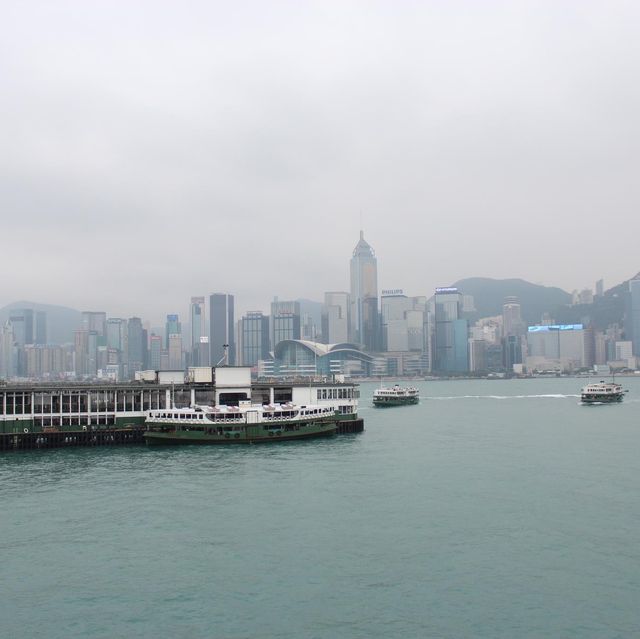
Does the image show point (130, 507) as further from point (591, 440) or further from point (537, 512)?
point (591, 440)

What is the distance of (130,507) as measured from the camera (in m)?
43.3

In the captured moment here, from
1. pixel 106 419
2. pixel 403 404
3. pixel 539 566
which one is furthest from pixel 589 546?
pixel 403 404

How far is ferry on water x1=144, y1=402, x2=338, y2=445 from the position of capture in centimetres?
7112

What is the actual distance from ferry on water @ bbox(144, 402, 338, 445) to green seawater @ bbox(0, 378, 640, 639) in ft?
26.7

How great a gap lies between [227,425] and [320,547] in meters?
38.3

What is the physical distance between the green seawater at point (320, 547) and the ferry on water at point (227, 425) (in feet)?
26.7

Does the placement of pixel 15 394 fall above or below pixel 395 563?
above

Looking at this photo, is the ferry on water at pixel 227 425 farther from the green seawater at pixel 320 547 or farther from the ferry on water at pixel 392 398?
the ferry on water at pixel 392 398

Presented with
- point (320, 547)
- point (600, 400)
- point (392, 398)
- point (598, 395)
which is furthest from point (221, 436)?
point (600, 400)

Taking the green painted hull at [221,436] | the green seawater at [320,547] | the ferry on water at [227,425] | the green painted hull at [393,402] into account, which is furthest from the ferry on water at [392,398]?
the green seawater at [320,547]

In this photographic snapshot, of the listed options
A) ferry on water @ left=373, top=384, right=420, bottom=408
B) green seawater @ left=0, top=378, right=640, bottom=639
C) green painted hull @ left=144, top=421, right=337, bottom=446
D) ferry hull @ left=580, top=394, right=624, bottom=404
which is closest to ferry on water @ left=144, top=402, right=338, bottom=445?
green painted hull @ left=144, top=421, right=337, bottom=446

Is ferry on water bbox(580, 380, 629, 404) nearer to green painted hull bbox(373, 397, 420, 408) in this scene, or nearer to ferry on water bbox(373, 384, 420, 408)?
green painted hull bbox(373, 397, 420, 408)

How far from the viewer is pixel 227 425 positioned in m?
72.0

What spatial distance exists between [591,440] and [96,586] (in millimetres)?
61122
